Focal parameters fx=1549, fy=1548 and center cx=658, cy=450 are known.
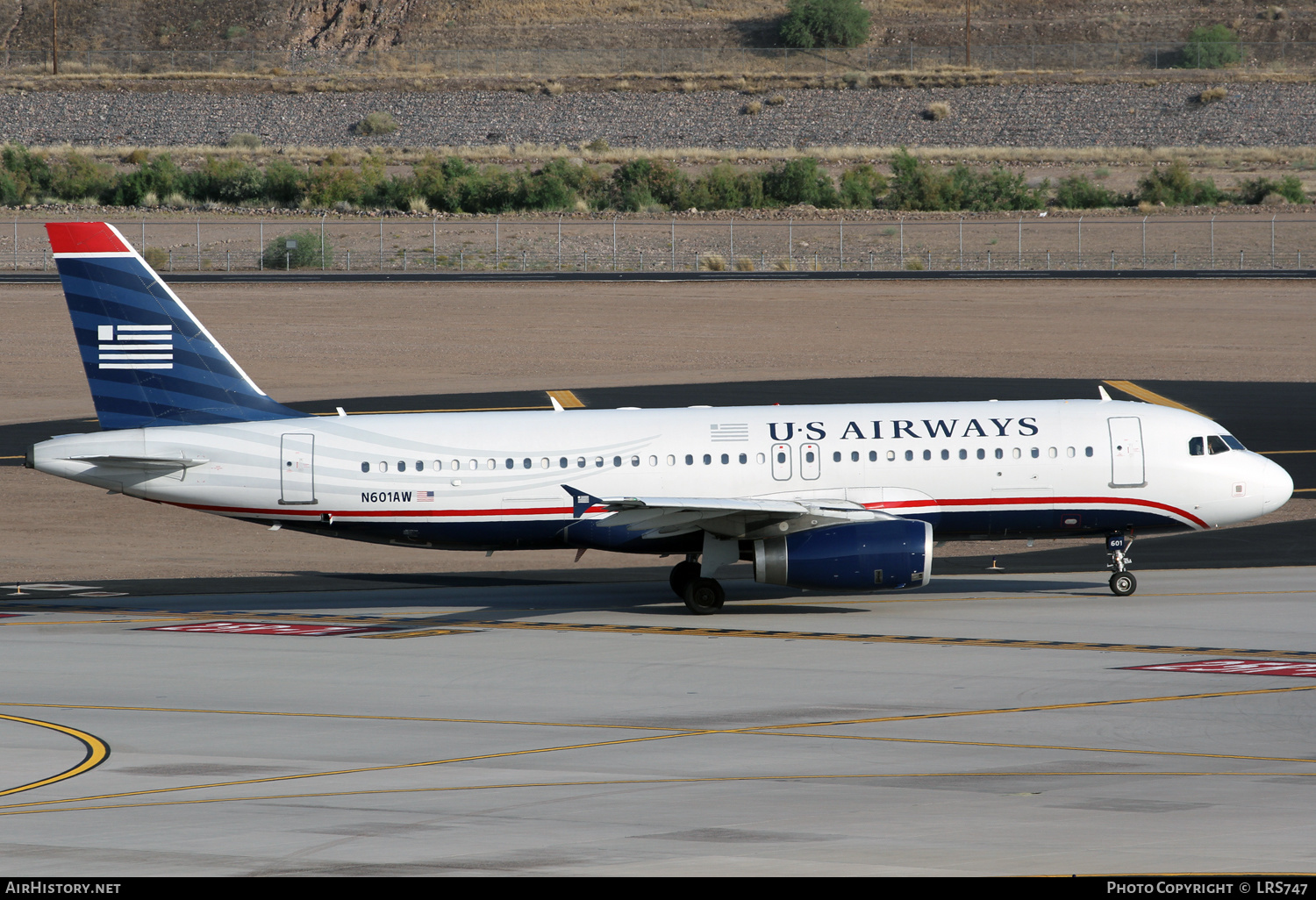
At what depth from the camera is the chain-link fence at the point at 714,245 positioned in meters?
108

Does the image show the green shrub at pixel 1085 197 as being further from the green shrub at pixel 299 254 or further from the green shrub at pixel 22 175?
the green shrub at pixel 22 175

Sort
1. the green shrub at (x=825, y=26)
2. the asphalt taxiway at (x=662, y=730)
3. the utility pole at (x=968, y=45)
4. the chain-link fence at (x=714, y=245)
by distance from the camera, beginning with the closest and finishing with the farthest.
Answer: the asphalt taxiway at (x=662, y=730) < the chain-link fence at (x=714, y=245) < the utility pole at (x=968, y=45) < the green shrub at (x=825, y=26)

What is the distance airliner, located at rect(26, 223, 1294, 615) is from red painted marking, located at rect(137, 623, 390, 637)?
7.71ft

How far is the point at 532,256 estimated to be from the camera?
372ft

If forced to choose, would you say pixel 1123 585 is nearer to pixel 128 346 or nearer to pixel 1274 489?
pixel 1274 489

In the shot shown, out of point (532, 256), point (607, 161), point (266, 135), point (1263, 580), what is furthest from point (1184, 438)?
point (266, 135)

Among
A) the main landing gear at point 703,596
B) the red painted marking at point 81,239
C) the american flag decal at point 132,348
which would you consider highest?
the red painted marking at point 81,239

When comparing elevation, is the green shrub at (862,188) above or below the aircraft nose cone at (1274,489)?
above

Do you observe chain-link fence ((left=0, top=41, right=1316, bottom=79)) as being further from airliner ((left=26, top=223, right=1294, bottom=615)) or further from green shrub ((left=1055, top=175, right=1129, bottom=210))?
airliner ((left=26, top=223, right=1294, bottom=615))

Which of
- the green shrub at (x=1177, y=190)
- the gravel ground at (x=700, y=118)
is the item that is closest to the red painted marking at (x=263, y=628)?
the green shrub at (x=1177, y=190)

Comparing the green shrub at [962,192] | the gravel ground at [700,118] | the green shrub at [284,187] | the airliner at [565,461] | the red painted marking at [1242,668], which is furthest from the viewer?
the gravel ground at [700,118]

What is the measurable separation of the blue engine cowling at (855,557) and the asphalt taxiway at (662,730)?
1.02 metres

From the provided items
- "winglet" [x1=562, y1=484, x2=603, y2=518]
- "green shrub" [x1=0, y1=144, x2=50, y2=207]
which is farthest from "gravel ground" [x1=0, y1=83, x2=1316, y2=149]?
"winglet" [x1=562, y1=484, x2=603, y2=518]

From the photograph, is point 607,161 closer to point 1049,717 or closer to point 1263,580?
point 1263,580
